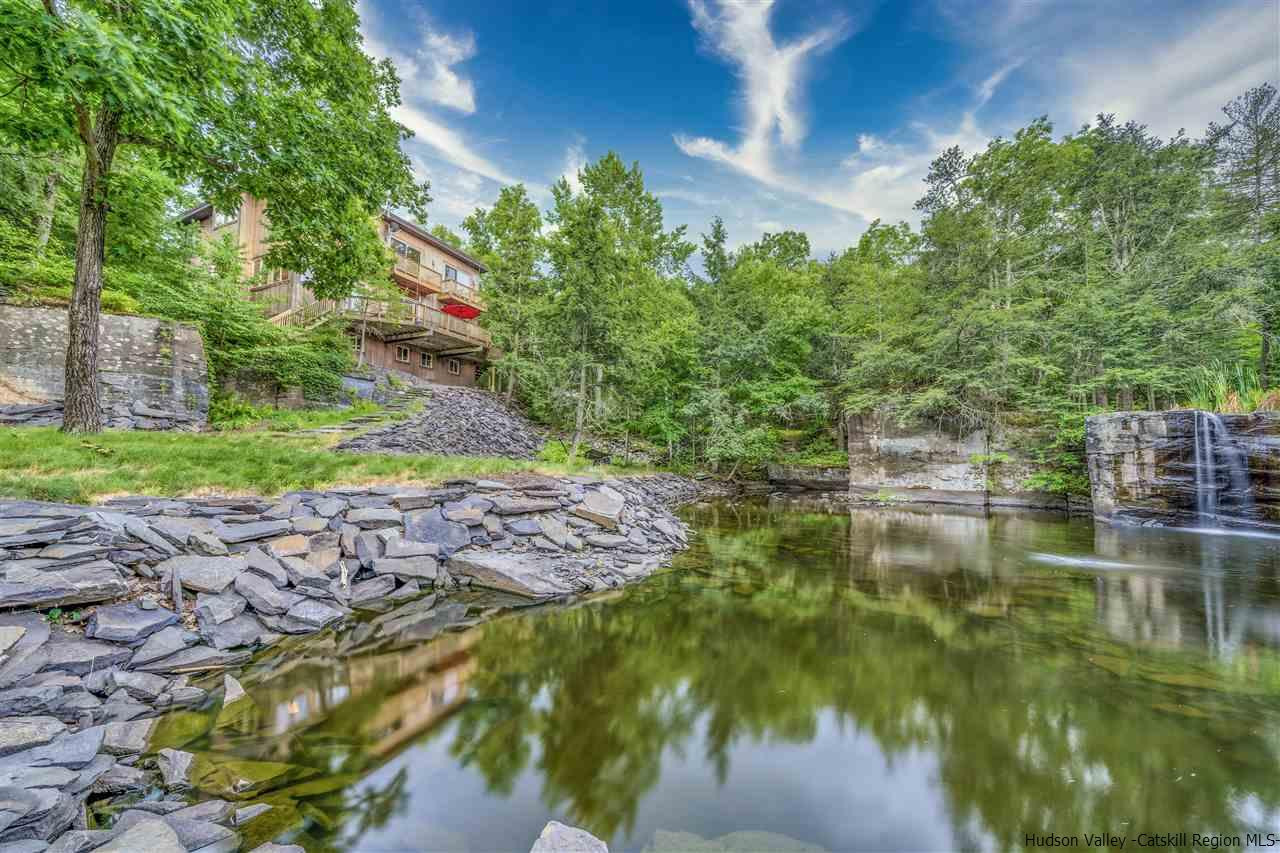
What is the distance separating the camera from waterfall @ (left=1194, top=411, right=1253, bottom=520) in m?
9.53

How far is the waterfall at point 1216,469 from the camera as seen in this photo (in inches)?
375

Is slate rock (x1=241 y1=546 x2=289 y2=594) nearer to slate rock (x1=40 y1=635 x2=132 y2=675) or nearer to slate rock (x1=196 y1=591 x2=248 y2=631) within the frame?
slate rock (x1=196 y1=591 x2=248 y2=631)

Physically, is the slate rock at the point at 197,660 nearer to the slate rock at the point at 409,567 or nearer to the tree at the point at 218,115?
the slate rock at the point at 409,567

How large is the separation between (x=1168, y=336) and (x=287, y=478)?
20.3 meters

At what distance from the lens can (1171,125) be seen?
15.0 m

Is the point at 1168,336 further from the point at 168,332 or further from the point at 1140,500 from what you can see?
the point at 168,332

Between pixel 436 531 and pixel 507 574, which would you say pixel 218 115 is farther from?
pixel 507 574

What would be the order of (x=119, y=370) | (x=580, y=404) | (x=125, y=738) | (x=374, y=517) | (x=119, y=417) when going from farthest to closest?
(x=580, y=404)
(x=119, y=370)
(x=119, y=417)
(x=374, y=517)
(x=125, y=738)

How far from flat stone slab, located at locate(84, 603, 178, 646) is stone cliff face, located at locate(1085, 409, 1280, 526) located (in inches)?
670

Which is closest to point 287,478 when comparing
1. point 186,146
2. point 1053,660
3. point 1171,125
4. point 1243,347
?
point 186,146

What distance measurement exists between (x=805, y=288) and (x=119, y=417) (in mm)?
22127

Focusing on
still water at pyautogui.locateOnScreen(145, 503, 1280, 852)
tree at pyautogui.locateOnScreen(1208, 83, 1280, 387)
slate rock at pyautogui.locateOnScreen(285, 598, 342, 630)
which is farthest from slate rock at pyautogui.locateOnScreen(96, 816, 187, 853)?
tree at pyautogui.locateOnScreen(1208, 83, 1280, 387)

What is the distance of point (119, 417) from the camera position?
310 inches

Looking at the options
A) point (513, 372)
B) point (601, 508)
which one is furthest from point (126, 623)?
point (513, 372)
